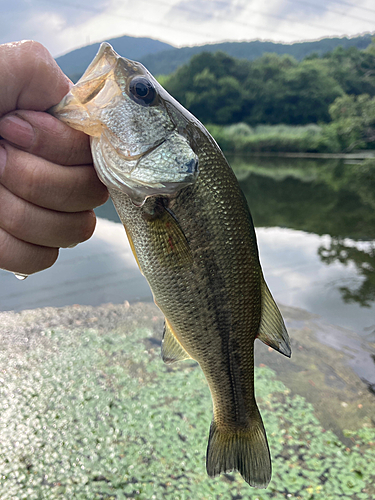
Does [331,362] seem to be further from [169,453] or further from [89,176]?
[89,176]

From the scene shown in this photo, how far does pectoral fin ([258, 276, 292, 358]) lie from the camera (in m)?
1.65

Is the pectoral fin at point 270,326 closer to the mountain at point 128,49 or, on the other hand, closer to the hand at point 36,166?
the hand at point 36,166

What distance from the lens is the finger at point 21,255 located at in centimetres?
140

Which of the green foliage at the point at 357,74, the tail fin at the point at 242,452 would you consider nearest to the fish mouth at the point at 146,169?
the tail fin at the point at 242,452

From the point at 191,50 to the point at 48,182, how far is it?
475 ft

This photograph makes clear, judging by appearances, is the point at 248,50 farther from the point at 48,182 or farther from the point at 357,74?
the point at 48,182

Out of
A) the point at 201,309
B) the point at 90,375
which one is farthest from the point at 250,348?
the point at 90,375

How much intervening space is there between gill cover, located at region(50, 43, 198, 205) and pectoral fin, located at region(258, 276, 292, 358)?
68 centimetres

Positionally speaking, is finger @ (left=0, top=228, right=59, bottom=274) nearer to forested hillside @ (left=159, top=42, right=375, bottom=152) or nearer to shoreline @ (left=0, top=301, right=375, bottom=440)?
shoreline @ (left=0, top=301, right=375, bottom=440)

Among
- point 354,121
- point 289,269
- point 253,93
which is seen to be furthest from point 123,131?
point 253,93

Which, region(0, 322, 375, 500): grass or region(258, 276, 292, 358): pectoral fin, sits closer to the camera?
region(258, 276, 292, 358): pectoral fin

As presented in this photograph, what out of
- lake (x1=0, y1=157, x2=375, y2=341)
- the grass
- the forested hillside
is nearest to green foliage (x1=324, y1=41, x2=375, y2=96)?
the forested hillside

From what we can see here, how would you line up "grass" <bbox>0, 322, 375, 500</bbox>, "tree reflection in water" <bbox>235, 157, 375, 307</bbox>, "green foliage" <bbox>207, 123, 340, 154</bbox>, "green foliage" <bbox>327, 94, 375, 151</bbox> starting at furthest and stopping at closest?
"green foliage" <bbox>207, 123, 340, 154</bbox>
"green foliage" <bbox>327, 94, 375, 151</bbox>
"tree reflection in water" <bbox>235, 157, 375, 307</bbox>
"grass" <bbox>0, 322, 375, 500</bbox>

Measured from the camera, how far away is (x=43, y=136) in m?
1.28
